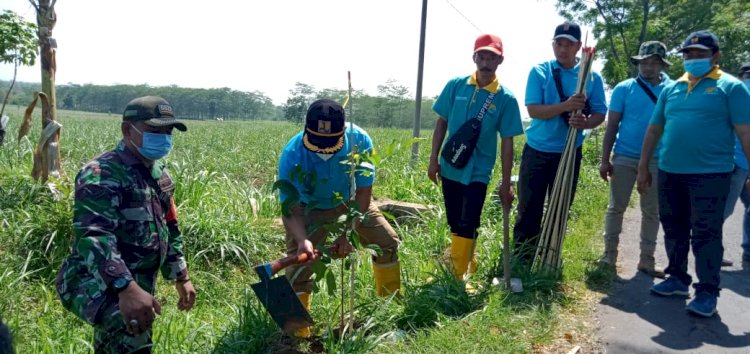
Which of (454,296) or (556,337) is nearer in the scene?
(556,337)

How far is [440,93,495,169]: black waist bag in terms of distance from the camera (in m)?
3.87

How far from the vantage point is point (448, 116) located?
414 centimetres

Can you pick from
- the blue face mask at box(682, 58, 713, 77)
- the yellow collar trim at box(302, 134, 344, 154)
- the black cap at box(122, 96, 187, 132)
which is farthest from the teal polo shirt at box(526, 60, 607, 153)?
the black cap at box(122, 96, 187, 132)

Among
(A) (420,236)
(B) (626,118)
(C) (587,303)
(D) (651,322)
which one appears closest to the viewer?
(D) (651,322)

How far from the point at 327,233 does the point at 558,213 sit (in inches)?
69.8

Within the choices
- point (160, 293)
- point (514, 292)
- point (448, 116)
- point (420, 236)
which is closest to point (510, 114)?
point (448, 116)

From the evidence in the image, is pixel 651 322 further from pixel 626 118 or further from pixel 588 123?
pixel 626 118

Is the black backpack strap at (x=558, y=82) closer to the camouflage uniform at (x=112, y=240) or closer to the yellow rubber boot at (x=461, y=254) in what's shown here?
the yellow rubber boot at (x=461, y=254)

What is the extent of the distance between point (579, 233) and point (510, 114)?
2.39 metres

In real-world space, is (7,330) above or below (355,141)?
below

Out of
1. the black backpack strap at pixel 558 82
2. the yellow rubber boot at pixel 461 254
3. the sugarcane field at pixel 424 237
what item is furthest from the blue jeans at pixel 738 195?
the yellow rubber boot at pixel 461 254

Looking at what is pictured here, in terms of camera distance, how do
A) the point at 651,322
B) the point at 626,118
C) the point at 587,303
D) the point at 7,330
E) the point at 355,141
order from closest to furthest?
1. the point at 7,330
2. the point at 355,141
3. the point at 651,322
4. the point at 587,303
5. the point at 626,118

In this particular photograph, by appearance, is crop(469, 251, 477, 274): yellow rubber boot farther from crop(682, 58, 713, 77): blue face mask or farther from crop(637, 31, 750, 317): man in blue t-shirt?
crop(682, 58, 713, 77): blue face mask

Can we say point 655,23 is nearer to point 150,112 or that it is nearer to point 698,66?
point 698,66
